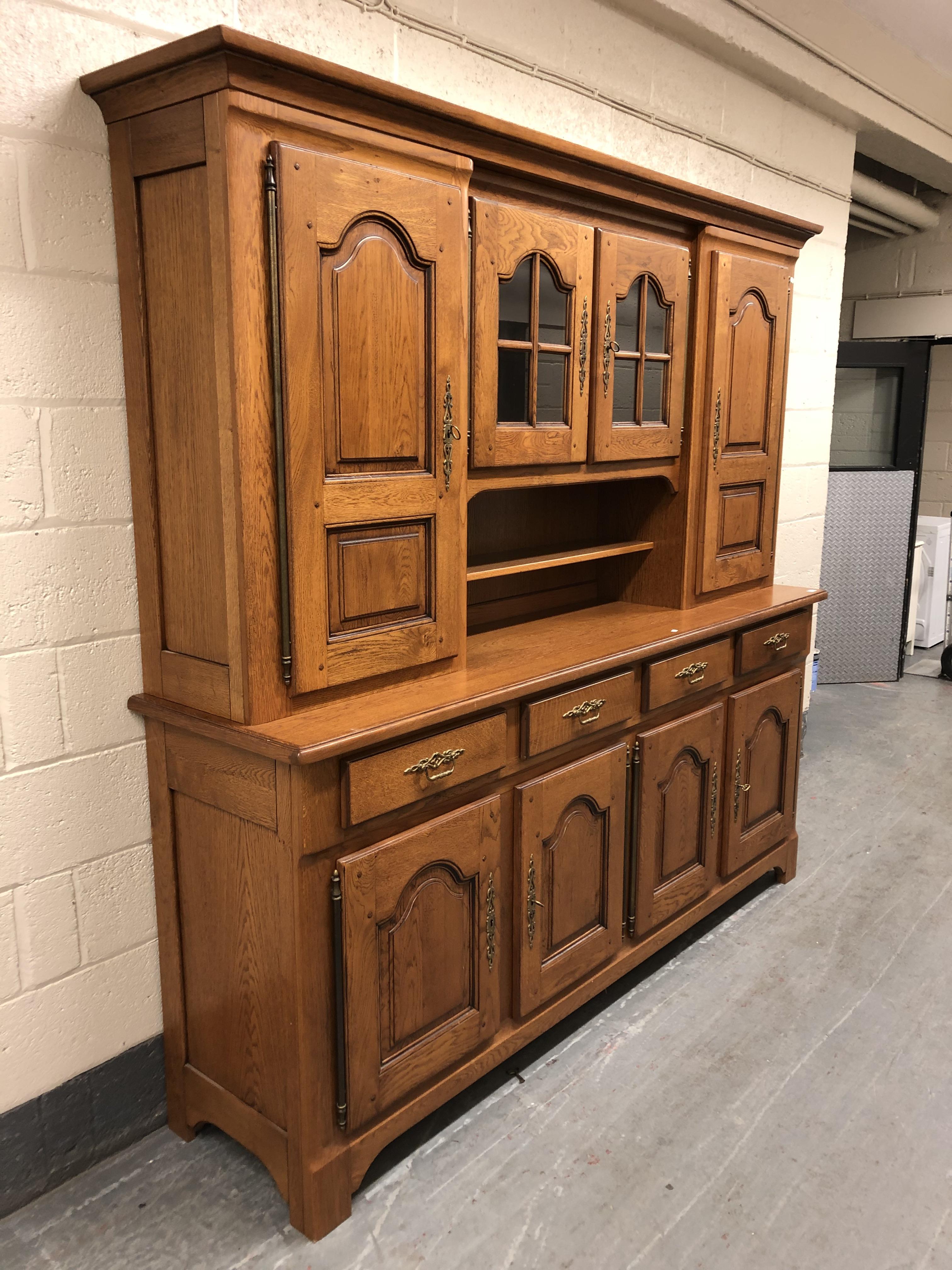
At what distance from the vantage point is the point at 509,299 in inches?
87.4

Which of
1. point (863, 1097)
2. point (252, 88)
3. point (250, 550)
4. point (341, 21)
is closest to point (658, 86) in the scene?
point (341, 21)

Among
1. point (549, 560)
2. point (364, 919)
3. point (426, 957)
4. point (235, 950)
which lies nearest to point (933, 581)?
point (549, 560)

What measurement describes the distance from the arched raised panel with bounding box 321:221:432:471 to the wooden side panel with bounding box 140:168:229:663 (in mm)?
212

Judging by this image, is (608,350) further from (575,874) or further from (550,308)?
(575,874)

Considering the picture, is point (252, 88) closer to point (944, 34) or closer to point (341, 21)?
point (341, 21)

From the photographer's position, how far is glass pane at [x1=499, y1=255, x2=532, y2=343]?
7.24 ft

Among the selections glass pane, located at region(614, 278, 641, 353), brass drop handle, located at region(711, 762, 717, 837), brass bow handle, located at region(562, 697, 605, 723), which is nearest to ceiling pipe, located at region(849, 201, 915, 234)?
glass pane, located at region(614, 278, 641, 353)

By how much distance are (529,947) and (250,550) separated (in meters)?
1.14

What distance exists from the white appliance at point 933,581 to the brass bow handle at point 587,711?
14.4 ft

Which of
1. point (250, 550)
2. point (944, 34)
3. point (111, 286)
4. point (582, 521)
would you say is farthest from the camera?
point (944, 34)

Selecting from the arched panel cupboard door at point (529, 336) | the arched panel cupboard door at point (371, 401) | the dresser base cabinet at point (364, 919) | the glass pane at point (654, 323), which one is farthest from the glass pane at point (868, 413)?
the arched panel cupboard door at point (371, 401)

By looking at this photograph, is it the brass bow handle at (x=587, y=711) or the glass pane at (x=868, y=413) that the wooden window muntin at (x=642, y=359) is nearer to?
the brass bow handle at (x=587, y=711)

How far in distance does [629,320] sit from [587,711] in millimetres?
1017

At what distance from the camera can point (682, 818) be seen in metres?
2.79
